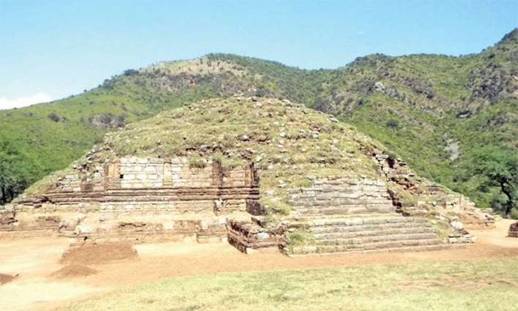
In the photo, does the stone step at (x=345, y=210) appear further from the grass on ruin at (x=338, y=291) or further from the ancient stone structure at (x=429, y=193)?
the grass on ruin at (x=338, y=291)

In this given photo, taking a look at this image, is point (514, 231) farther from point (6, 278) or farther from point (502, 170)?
point (6, 278)

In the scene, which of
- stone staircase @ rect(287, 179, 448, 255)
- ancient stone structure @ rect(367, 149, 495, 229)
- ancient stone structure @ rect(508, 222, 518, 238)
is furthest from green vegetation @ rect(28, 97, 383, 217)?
ancient stone structure @ rect(508, 222, 518, 238)

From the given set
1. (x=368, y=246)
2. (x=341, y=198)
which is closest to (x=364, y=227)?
(x=368, y=246)

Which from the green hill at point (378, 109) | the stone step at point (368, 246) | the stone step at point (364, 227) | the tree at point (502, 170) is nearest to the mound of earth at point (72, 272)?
the stone step at point (368, 246)

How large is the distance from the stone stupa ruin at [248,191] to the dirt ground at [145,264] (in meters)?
0.80

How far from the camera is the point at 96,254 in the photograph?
1614 centimetres

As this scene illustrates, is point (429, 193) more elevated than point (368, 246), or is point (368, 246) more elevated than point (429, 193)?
point (429, 193)

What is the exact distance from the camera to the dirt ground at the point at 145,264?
12.3 meters

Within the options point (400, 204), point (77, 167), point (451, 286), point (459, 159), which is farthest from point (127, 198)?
point (459, 159)

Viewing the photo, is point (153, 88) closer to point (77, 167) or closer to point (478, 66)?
point (478, 66)

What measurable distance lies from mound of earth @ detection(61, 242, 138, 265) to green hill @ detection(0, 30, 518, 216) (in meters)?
26.1

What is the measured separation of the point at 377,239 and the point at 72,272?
9.18 m

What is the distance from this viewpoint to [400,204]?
20484 mm

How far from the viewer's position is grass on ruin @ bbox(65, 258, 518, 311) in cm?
1014
